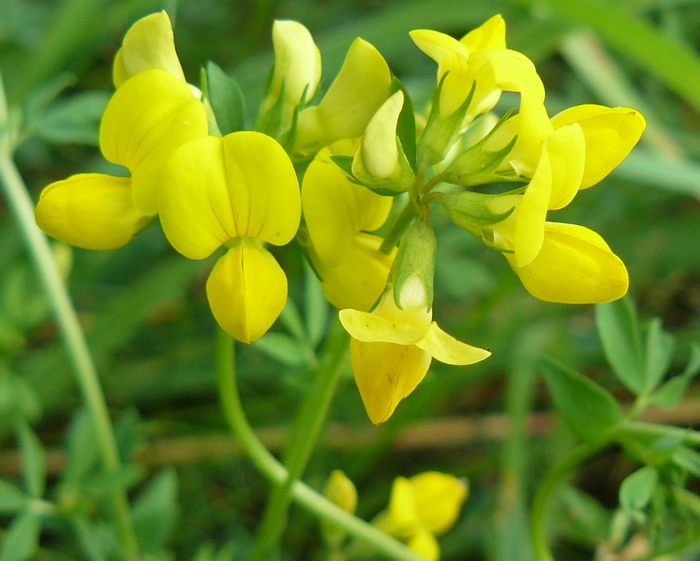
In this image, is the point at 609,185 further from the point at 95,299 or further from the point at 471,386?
the point at 95,299

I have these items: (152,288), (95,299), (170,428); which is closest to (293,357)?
(152,288)

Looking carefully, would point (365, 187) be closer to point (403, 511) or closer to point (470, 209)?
point (470, 209)

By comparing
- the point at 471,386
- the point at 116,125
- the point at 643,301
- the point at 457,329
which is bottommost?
the point at 471,386

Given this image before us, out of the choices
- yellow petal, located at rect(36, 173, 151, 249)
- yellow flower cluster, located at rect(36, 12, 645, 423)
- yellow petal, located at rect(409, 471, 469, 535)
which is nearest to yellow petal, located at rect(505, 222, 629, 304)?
yellow flower cluster, located at rect(36, 12, 645, 423)

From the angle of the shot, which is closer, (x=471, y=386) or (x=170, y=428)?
(x=170, y=428)

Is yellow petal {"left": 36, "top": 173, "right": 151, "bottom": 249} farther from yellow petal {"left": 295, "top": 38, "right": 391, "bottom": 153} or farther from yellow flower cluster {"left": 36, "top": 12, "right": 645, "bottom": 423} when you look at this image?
yellow petal {"left": 295, "top": 38, "right": 391, "bottom": 153}

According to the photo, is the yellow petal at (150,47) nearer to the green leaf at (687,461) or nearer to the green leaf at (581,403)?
the green leaf at (581,403)

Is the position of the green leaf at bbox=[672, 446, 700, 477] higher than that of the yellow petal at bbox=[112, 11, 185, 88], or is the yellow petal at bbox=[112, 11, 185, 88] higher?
the yellow petal at bbox=[112, 11, 185, 88]
